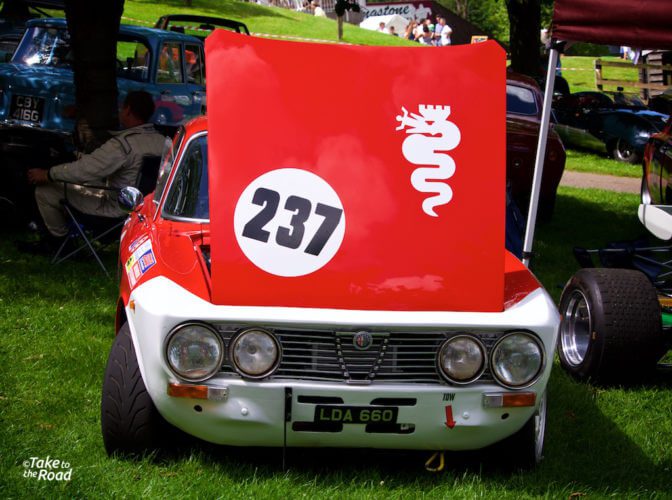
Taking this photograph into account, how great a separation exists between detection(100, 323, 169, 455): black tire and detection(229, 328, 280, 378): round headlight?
519 mm

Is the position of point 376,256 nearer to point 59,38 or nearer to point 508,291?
point 508,291

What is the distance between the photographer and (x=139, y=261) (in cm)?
456

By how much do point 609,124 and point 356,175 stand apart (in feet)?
52.6

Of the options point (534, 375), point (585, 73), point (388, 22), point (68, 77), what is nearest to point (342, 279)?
point (534, 375)

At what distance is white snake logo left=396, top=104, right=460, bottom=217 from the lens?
4.28 metres

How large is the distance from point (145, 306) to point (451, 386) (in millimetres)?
1307

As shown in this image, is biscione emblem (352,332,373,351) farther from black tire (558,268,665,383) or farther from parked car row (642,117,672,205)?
parked car row (642,117,672,205)

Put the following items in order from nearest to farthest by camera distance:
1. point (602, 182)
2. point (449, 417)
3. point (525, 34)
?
1. point (449, 417)
2. point (525, 34)
3. point (602, 182)

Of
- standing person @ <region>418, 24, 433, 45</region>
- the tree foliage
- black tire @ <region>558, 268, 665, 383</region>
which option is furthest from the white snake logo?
standing person @ <region>418, 24, 433, 45</region>

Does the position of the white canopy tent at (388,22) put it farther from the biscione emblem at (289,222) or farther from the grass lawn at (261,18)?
the biscione emblem at (289,222)

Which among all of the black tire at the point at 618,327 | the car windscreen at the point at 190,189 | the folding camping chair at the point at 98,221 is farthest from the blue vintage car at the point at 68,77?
the black tire at the point at 618,327

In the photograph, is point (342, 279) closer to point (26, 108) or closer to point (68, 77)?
point (26, 108)

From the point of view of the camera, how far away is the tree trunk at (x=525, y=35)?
632 inches

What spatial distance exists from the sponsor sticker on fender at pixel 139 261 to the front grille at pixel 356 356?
709 mm
